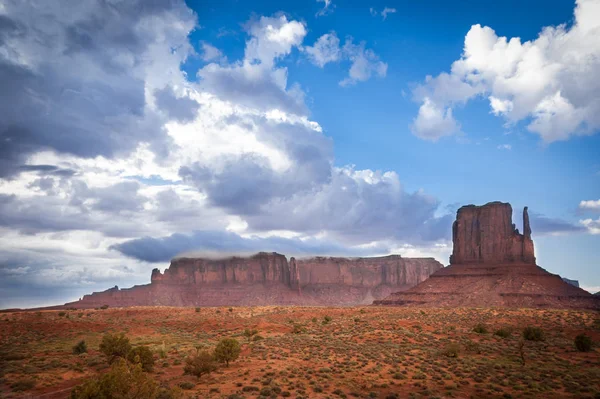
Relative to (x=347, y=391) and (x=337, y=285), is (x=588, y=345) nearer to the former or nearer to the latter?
(x=347, y=391)

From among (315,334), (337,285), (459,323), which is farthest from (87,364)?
(337,285)

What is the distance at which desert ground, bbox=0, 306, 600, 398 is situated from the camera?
23250mm

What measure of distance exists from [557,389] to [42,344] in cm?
4282

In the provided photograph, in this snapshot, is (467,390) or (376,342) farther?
(376,342)

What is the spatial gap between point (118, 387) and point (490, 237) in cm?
12526

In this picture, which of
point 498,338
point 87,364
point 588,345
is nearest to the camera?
point 87,364

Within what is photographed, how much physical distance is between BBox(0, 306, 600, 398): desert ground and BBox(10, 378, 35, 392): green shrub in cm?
6

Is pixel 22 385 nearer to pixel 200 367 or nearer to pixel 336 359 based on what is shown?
pixel 200 367

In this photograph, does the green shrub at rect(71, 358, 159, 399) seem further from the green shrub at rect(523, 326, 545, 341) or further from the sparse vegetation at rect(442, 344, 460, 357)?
the green shrub at rect(523, 326, 545, 341)

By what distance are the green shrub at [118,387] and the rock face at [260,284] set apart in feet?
490

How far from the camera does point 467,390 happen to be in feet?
76.3

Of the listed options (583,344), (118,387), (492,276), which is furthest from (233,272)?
(118,387)

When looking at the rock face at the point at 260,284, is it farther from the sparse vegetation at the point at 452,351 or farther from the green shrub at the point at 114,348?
the green shrub at the point at 114,348

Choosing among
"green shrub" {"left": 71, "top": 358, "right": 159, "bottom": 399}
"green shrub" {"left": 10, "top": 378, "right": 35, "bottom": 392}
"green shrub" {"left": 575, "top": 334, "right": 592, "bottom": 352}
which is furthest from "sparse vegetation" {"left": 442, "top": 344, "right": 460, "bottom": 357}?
"green shrub" {"left": 10, "top": 378, "right": 35, "bottom": 392}
